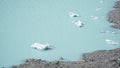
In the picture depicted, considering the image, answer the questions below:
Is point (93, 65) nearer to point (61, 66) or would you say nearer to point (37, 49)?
point (61, 66)

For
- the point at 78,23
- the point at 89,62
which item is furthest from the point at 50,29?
the point at 89,62

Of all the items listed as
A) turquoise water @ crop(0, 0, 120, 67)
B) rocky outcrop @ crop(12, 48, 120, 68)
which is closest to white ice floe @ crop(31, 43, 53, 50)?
turquoise water @ crop(0, 0, 120, 67)

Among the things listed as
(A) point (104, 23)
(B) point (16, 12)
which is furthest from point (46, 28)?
(A) point (104, 23)

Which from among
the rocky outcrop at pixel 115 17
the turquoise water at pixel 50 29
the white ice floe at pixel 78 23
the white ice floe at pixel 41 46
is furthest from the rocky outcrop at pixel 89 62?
the rocky outcrop at pixel 115 17

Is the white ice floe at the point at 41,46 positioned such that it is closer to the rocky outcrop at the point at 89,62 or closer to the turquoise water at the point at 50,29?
the turquoise water at the point at 50,29

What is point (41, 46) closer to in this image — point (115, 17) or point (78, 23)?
point (78, 23)

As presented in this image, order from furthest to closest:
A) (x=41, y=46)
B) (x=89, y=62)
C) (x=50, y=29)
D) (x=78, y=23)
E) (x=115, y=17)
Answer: (x=115, y=17) < (x=78, y=23) < (x=50, y=29) < (x=41, y=46) < (x=89, y=62)
